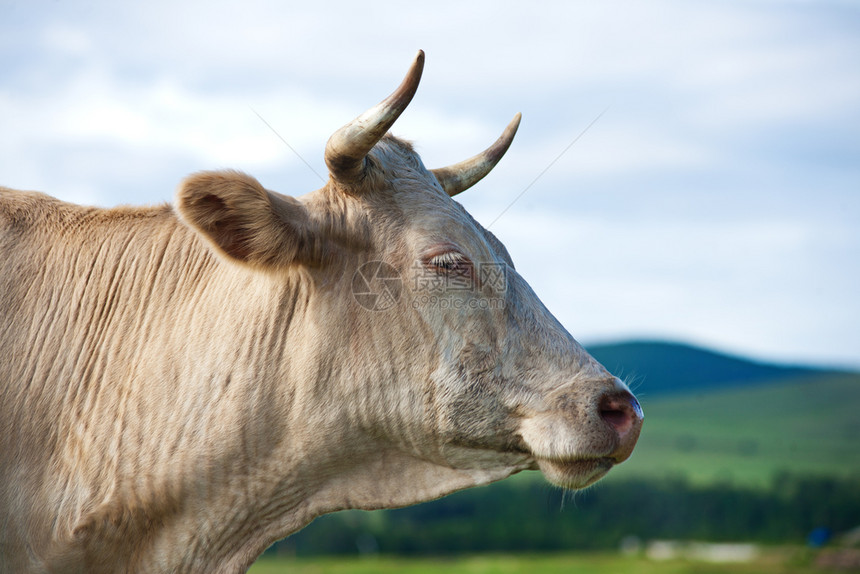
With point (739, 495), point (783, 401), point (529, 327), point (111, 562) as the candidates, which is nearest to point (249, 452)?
point (111, 562)

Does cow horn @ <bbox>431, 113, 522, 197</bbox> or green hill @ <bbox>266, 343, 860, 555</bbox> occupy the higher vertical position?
cow horn @ <bbox>431, 113, 522, 197</bbox>

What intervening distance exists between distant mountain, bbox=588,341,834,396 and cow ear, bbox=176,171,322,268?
82.7m

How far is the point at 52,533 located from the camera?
4211mm

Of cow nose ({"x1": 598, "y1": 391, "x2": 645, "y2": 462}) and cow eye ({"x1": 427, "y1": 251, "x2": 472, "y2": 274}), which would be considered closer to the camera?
cow nose ({"x1": 598, "y1": 391, "x2": 645, "y2": 462})

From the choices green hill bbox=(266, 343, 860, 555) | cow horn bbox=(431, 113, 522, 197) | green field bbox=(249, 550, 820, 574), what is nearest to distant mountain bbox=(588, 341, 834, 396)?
green hill bbox=(266, 343, 860, 555)

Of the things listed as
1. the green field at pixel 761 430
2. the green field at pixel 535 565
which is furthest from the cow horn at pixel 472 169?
the green field at pixel 761 430

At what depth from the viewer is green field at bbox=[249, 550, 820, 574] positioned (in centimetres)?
5806

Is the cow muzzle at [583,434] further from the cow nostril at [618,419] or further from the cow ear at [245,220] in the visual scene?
the cow ear at [245,220]

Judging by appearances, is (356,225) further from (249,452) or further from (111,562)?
(111,562)

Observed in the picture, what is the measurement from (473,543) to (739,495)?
2529cm

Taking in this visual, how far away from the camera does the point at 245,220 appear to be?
429cm

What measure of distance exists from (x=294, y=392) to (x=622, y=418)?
1.80 metres

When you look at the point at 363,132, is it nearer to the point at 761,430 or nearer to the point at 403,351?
the point at 403,351

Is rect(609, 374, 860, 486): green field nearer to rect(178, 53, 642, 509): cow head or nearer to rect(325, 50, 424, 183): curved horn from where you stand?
rect(178, 53, 642, 509): cow head
